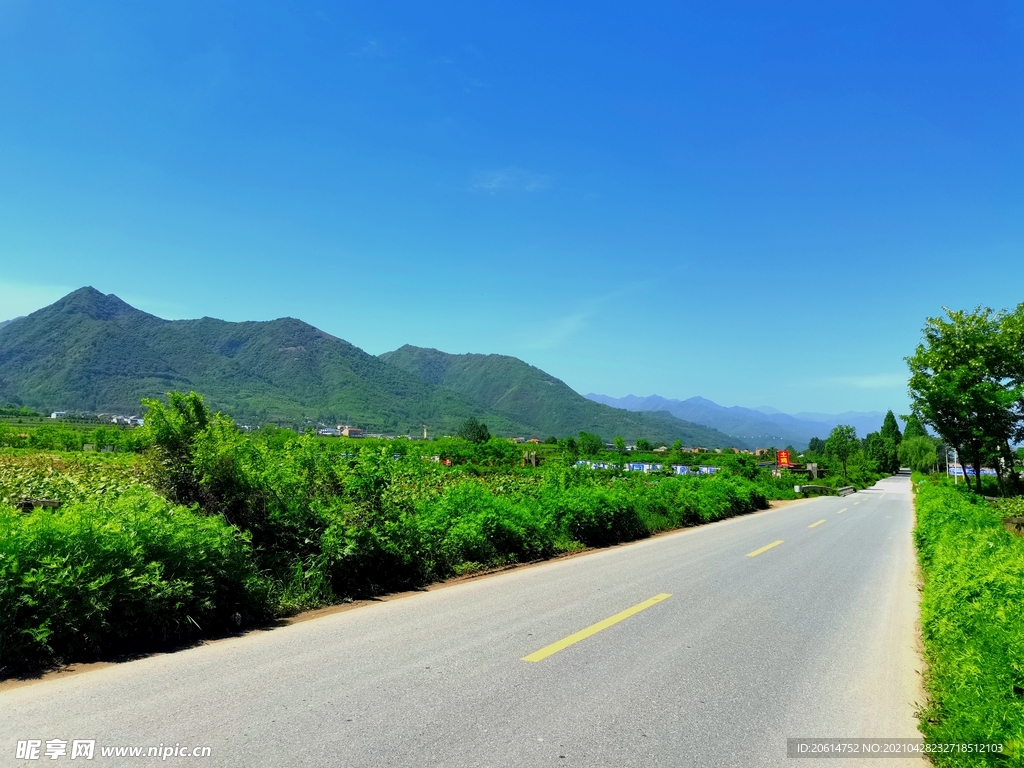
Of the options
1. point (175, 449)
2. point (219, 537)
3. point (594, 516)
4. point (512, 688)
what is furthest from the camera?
point (594, 516)

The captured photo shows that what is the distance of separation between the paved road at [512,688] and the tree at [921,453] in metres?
96.0

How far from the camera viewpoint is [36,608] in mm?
4836

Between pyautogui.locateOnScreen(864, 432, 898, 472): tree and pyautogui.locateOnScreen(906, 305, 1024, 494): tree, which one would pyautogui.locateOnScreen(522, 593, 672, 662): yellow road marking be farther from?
pyautogui.locateOnScreen(864, 432, 898, 472): tree

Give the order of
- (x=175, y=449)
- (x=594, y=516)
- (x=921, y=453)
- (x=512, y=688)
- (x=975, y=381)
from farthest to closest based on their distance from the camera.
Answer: (x=921, y=453)
(x=975, y=381)
(x=594, y=516)
(x=175, y=449)
(x=512, y=688)

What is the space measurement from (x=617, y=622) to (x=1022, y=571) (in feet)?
13.0

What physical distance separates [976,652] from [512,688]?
3280mm

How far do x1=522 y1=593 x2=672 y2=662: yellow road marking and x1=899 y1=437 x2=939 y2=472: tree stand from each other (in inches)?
3754

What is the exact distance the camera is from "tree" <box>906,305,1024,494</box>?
24891mm

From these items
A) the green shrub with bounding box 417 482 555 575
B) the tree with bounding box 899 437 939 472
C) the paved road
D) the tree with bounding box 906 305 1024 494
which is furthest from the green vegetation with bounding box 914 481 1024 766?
the tree with bounding box 899 437 939 472

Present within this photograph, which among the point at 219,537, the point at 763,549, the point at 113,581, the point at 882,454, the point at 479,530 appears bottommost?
the point at 882,454

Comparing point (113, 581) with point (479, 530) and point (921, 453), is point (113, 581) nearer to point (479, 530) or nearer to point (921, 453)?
point (479, 530)

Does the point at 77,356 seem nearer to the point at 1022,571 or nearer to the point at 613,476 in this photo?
the point at 613,476

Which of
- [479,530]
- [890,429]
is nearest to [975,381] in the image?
[479,530]

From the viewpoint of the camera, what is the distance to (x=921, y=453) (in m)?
95.8
